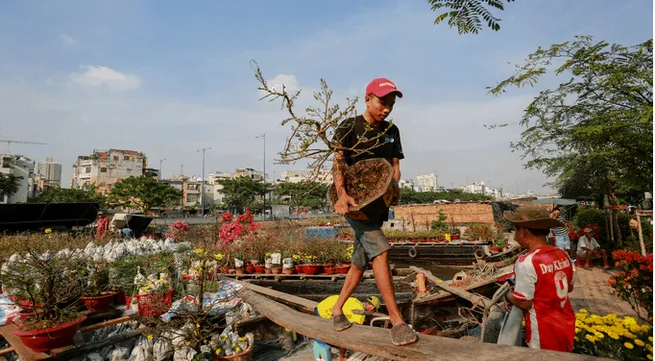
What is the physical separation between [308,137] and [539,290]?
5.93 ft

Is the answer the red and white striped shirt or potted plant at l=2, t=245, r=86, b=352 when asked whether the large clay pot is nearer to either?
the red and white striped shirt

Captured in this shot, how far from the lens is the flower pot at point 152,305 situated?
4793 mm

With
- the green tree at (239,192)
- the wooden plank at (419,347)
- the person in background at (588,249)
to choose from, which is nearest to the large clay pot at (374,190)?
the wooden plank at (419,347)

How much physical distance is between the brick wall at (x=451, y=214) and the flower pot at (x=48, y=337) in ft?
68.2

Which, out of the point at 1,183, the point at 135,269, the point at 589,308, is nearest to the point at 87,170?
the point at 1,183

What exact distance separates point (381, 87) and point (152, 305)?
14.2 ft

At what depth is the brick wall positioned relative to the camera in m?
24.8

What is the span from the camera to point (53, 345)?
4.21m

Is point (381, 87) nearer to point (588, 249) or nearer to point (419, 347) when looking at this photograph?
point (419, 347)

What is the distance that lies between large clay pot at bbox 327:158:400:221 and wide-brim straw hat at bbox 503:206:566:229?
87cm

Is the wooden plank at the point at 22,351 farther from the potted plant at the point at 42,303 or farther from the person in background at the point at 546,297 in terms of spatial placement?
the person in background at the point at 546,297

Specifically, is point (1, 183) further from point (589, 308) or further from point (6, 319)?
point (589, 308)

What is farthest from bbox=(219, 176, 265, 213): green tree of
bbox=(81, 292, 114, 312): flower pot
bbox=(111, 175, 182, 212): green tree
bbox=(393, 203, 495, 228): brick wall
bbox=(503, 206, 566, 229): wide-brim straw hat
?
bbox=(503, 206, 566, 229): wide-brim straw hat

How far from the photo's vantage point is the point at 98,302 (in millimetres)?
5371
